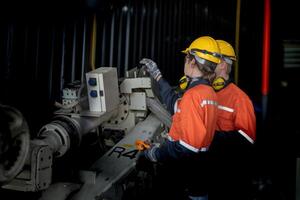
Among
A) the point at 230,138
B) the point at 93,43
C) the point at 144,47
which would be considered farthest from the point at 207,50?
the point at 144,47

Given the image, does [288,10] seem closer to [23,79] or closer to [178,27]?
[178,27]

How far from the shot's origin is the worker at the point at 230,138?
323 cm

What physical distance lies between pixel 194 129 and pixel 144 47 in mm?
2927

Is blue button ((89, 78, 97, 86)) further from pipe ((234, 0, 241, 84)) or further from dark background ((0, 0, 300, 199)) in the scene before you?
pipe ((234, 0, 241, 84))

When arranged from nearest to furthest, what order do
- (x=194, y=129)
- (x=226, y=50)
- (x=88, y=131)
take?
1. (x=194, y=129)
2. (x=88, y=131)
3. (x=226, y=50)

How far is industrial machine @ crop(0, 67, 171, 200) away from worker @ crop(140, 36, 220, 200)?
39 centimetres

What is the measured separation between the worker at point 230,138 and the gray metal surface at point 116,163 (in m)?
0.73

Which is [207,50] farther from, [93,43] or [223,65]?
[93,43]

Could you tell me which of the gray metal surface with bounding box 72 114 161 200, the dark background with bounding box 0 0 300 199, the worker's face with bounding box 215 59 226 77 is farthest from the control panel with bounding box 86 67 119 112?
the worker's face with bounding box 215 59 226 77

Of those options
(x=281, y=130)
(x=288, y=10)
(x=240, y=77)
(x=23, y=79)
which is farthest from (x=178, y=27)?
(x=23, y=79)

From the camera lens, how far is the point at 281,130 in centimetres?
577

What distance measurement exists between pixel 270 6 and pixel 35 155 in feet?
14.9

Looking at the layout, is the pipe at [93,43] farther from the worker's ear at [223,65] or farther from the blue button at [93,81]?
the worker's ear at [223,65]

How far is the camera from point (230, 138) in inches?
128
